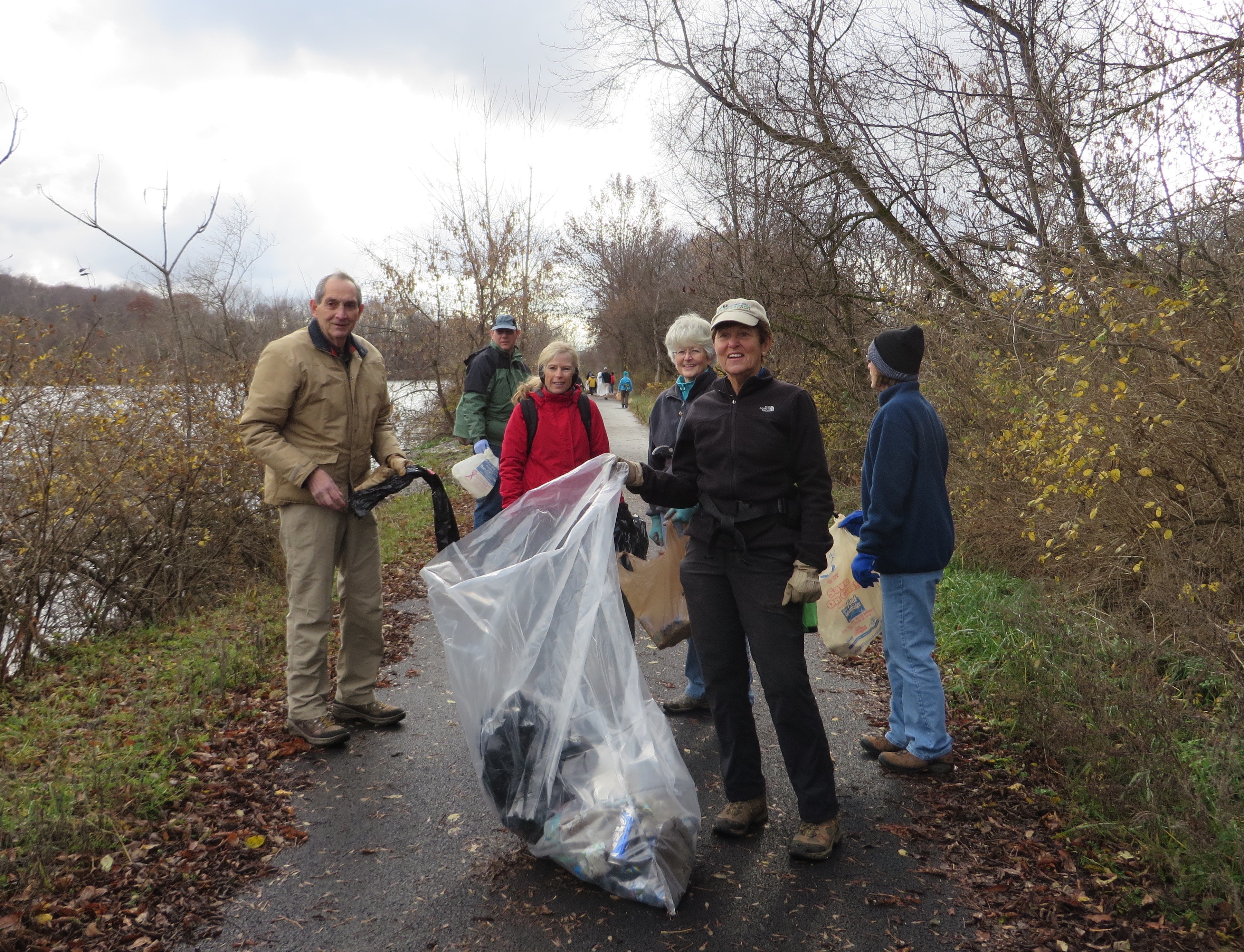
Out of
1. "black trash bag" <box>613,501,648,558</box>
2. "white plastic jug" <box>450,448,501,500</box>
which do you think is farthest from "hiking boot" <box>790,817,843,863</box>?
"white plastic jug" <box>450,448,501,500</box>

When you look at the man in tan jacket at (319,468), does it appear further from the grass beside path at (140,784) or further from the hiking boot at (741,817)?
the hiking boot at (741,817)

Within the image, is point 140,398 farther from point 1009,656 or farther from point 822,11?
point 822,11

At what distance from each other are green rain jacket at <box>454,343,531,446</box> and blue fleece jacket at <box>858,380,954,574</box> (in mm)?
2857

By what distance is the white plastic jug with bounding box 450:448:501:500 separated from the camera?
450 cm

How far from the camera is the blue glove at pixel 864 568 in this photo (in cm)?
359

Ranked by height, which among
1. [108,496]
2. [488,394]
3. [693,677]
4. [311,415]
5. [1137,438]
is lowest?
[693,677]

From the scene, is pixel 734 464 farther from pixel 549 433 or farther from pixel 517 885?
pixel 517 885

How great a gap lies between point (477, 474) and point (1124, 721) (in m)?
3.24

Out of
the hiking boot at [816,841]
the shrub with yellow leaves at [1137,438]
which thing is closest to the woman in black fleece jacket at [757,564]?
the hiking boot at [816,841]

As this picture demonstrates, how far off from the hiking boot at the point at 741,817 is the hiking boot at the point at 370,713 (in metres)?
1.95

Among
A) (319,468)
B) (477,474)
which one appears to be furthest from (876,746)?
(319,468)

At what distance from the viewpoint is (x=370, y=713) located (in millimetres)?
4344

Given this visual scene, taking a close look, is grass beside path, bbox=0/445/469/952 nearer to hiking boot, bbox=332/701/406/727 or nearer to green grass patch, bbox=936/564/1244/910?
hiking boot, bbox=332/701/406/727

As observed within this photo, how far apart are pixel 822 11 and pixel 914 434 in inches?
331
